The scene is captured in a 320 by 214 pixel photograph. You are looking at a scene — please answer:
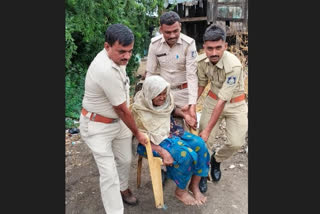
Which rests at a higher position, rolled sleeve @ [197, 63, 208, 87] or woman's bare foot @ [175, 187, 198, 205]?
rolled sleeve @ [197, 63, 208, 87]

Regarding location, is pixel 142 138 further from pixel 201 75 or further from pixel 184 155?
pixel 201 75

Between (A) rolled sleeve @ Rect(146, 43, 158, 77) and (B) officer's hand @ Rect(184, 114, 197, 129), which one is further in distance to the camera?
(A) rolled sleeve @ Rect(146, 43, 158, 77)

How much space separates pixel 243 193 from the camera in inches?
154

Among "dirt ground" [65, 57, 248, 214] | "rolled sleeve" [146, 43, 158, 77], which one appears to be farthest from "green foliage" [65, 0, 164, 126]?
"rolled sleeve" [146, 43, 158, 77]

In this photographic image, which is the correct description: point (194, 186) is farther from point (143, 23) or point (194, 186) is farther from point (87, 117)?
point (143, 23)

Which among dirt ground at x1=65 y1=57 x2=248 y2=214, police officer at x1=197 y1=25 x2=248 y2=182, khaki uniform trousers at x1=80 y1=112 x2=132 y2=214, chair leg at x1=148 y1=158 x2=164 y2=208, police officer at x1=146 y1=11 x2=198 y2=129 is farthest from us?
police officer at x1=146 y1=11 x2=198 y2=129

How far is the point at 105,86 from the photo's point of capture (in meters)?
2.72

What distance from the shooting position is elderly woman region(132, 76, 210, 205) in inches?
127

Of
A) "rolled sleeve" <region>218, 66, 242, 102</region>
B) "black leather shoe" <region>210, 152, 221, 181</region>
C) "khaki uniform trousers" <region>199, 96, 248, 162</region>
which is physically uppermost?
"rolled sleeve" <region>218, 66, 242, 102</region>

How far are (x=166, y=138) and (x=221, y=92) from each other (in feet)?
2.65

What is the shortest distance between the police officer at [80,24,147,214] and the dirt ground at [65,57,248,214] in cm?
66

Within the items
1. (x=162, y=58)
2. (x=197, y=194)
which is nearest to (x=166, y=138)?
(x=197, y=194)

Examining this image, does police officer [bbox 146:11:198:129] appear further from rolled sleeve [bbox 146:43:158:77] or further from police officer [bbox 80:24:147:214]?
police officer [bbox 80:24:147:214]

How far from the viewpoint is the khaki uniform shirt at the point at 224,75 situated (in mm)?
3475
